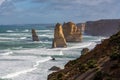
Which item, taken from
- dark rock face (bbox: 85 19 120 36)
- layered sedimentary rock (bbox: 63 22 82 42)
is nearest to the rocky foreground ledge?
layered sedimentary rock (bbox: 63 22 82 42)

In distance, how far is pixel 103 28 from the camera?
7057 inches

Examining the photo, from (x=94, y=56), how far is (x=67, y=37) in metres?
95.0

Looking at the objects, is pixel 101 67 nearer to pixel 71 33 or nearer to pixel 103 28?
pixel 71 33

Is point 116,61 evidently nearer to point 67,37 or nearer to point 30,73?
point 30,73

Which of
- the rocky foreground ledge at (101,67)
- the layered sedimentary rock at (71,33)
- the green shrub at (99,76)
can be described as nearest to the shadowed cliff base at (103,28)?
the layered sedimentary rock at (71,33)

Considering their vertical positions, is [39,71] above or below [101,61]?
below

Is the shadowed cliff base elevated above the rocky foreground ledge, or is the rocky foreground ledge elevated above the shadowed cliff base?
the rocky foreground ledge

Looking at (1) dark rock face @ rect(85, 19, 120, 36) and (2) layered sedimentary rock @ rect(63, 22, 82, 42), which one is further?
(1) dark rock face @ rect(85, 19, 120, 36)

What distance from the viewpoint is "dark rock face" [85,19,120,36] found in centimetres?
17638

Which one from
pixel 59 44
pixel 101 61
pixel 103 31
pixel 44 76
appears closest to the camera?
pixel 101 61

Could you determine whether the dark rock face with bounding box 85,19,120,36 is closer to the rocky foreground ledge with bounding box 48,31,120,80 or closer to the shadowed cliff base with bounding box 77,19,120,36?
the shadowed cliff base with bounding box 77,19,120,36

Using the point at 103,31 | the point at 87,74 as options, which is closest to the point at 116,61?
the point at 87,74

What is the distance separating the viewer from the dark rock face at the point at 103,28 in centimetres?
17638

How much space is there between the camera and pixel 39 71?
156 feet
